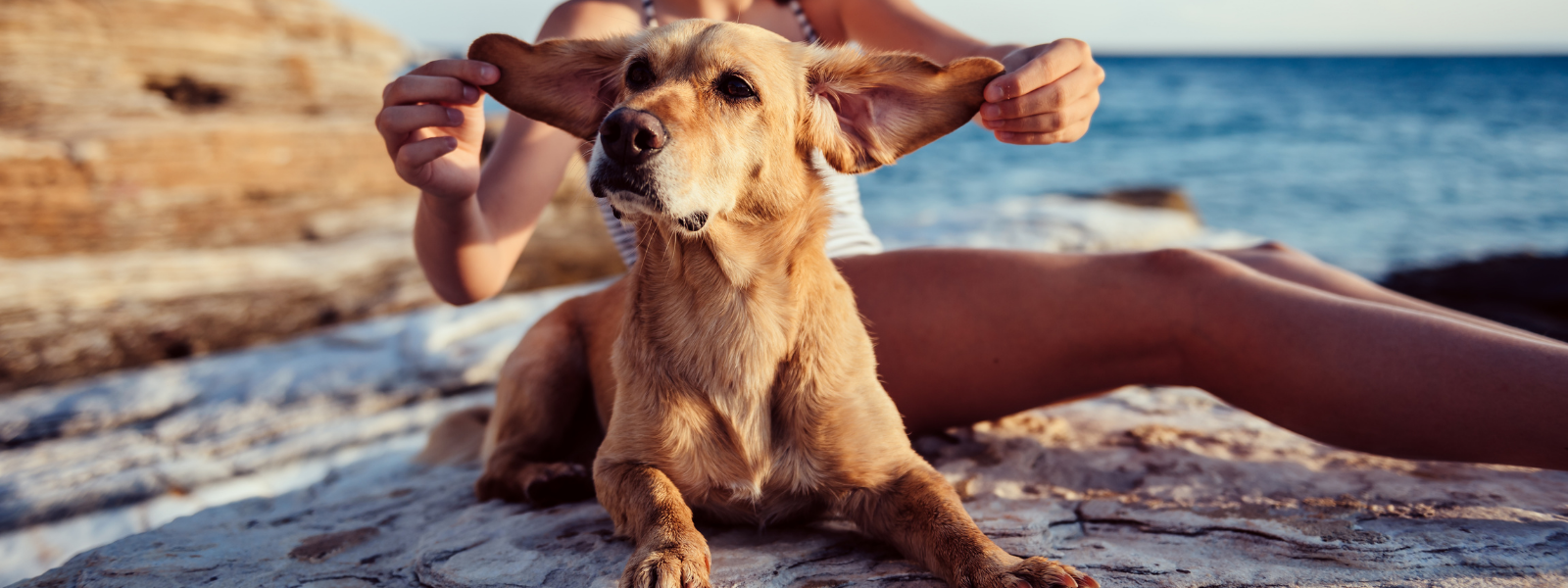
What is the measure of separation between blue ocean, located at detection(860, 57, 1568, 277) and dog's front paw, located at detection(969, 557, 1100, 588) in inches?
219

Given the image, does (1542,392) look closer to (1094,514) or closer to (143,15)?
(1094,514)

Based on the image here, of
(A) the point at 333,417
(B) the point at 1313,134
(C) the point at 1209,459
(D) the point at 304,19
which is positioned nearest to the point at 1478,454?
(C) the point at 1209,459

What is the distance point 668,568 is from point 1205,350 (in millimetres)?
1563

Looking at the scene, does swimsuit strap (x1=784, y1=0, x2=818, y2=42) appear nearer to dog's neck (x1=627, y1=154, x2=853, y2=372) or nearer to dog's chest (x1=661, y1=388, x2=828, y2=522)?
dog's neck (x1=627, y1=154, x2=853, y2=372)

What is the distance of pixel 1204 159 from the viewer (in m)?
19.9

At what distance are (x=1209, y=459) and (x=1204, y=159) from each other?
19638mm

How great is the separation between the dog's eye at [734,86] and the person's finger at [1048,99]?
56 cm

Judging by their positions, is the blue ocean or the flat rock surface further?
the blue ocean

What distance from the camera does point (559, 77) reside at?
6.81 feet

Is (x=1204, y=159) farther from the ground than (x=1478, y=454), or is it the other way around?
(x=1204, y=159)

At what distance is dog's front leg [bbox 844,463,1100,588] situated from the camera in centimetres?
155

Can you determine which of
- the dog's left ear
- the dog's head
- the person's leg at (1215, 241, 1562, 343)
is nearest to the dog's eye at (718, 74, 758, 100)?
the dog's head

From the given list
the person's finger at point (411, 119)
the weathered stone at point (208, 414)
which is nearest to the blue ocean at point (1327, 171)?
the weathered stone at point (208, 414)

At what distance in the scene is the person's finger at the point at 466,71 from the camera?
1.93 m
